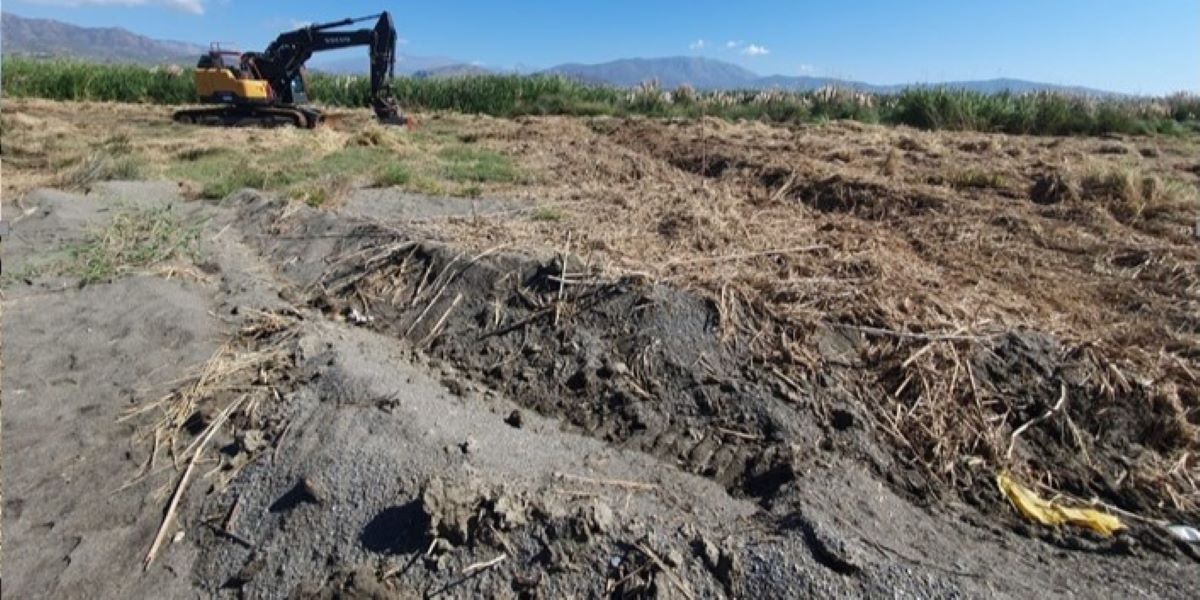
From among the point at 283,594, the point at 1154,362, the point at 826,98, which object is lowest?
the point at 283,594

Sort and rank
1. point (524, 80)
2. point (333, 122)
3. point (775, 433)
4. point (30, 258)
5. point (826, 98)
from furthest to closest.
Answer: point (524, 80) < point (826, 98) < point (333, 122) < point (30, 258) < point (775, 433)

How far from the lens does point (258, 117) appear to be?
14.4m

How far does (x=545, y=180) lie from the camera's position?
8.20 meters

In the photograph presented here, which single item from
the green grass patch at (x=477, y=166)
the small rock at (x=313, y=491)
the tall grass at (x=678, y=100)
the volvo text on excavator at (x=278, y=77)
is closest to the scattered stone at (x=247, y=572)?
the small rock at (x=313, y=491)

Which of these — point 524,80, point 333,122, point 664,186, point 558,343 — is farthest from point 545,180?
point 524,80

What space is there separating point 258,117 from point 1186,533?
15491 mm

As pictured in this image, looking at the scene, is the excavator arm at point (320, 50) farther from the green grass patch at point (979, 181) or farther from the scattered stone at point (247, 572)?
the scattered stone at point (247, 572)

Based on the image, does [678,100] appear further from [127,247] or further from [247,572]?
[247,572]

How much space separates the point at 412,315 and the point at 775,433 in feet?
7.78

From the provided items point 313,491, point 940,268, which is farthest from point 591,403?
point 940,268

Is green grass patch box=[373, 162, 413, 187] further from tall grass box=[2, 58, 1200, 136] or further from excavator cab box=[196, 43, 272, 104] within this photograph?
tall grass box=[2, 58, 1200, 136]

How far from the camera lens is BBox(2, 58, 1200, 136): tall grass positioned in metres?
15.7

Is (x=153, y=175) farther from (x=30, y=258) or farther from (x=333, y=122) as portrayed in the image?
(x=333, y=122)

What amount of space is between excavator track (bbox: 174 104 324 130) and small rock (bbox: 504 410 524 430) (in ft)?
41.7
